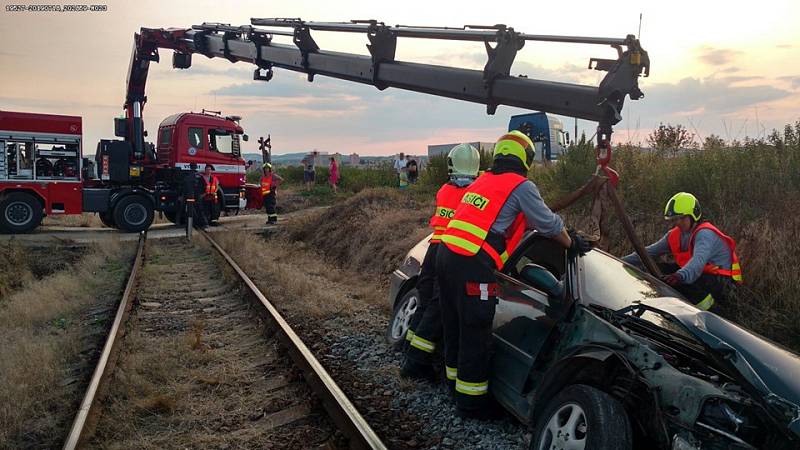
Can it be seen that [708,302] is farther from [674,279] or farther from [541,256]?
[541,256]

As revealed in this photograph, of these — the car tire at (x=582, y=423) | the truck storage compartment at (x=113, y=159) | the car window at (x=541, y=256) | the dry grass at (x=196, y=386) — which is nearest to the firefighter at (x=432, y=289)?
the car window at (x=541, y=256)

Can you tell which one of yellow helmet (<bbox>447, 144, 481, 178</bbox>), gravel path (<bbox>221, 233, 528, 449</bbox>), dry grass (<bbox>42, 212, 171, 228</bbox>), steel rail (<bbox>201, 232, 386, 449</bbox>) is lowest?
dry grass (<bbox>42, 212, 171, 228</bbox>)

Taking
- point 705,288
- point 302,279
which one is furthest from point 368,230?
point 705,288

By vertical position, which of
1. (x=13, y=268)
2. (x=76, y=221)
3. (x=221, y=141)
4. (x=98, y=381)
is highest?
(x=221, y=141)

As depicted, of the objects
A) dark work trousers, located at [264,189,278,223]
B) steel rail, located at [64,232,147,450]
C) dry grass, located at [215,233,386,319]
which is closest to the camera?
steel rail, located at [64,232,147,450]

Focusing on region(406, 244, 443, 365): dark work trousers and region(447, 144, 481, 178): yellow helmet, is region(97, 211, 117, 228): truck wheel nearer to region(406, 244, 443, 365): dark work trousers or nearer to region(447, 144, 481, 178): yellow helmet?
region(447, 144, 481, 178): yellow helmet

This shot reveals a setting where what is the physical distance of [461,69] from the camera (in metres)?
7.32

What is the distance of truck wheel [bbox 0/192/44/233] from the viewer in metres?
17.2

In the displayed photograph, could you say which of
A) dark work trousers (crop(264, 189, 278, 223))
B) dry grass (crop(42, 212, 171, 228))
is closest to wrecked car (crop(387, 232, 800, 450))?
dark work trousers (crop(264, 189, 278, 223))

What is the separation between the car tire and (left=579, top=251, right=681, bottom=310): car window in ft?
2.57

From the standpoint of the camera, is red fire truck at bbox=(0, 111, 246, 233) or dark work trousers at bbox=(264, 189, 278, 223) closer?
red fire truck at bbox=(0, 111, 246, 233)

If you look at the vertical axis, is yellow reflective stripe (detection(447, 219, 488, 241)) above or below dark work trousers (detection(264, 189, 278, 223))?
above

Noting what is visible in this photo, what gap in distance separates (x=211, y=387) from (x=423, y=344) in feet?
6.07

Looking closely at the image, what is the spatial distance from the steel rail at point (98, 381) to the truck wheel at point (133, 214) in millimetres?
10457
